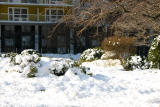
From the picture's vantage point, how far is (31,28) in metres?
34.9

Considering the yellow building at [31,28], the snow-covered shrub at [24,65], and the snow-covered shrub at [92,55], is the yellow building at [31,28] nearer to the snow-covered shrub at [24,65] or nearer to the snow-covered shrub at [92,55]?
the snow-covered shrub at [92,55]

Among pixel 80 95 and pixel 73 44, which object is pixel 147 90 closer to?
pixel 80 95

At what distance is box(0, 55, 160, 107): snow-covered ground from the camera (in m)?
6.27

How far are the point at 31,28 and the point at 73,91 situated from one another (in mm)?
28837

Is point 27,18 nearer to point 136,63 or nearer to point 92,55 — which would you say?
point 92,55

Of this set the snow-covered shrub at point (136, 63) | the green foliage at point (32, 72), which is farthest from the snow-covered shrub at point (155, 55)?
the green foliage at point (32, 72)

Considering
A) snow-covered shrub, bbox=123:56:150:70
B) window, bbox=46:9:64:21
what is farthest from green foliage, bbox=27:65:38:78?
window, bbox=46:9:64:21

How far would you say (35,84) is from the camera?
8.12 meters

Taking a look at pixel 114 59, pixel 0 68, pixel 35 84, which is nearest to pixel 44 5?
pixel 114 59

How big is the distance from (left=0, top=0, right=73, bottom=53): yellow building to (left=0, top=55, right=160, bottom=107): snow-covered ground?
23577mm

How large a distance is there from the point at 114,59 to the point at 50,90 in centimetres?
866

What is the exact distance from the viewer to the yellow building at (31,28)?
106ft

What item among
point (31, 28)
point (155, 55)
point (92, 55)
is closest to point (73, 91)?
point (155, 55)

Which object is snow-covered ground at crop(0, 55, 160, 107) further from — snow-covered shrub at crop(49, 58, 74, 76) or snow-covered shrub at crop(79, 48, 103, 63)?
snow-covered shrub at crop(79, 48, 103, 63)
